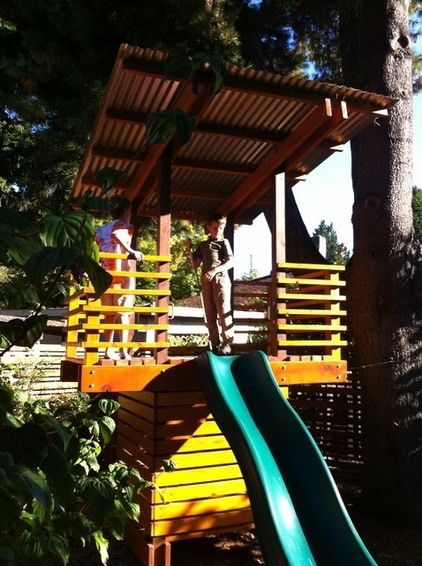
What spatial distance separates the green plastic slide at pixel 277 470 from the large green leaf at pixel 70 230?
2.92 meters

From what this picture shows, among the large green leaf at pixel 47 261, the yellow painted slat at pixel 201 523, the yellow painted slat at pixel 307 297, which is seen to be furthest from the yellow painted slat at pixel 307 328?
the large green leaf at pixel 47 261

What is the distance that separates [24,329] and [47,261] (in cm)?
37

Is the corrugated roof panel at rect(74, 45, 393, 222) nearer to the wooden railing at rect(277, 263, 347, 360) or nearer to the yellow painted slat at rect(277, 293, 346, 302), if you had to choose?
the wooden railing at rect(277, 263, 347, 360)

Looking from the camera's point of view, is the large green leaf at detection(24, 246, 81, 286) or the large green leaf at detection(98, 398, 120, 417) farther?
the large green leaf at detection(98, 398, 120, 417)

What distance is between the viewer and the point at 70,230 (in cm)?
111

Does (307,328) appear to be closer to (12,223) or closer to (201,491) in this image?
(201,491)

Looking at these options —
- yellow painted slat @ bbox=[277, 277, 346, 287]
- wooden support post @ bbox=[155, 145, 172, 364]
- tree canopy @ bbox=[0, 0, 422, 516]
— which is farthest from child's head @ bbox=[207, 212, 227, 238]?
tree canopy @ bbox=[0, 0, 422, 516]

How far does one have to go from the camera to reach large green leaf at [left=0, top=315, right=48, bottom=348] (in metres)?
1.26

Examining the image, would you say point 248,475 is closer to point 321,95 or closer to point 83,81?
point 321,95

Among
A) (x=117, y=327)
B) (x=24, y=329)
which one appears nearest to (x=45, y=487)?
(x=24, y=329)

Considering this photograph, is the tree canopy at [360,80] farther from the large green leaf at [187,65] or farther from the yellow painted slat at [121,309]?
the large green leaf at [187,65]

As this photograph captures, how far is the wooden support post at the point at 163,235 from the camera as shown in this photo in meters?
4.89

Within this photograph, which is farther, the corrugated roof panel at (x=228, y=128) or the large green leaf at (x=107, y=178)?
the corrugated roof panel at (x=228, y=128)

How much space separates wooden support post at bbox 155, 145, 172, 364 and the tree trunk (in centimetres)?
311
